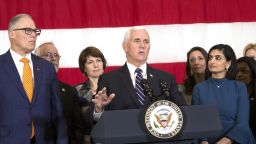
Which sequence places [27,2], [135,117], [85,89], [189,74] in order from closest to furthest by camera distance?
[135,117] < [85,89] < [189,74] < [27,2]

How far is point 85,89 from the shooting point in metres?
3.55

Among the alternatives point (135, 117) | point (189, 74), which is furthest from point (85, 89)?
point (135, 117)

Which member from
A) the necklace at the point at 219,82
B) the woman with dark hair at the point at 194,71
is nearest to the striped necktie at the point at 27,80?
the necklace at the point at 219,82

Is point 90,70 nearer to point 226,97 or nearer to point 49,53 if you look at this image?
point 49,53

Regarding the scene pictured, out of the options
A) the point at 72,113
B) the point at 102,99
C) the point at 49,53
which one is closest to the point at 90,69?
the point at 49,53

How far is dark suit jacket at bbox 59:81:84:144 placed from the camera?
3.28 m

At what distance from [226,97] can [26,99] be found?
128 centimetres

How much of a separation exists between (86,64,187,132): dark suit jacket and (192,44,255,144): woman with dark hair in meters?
0.44

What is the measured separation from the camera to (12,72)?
8.39 ft

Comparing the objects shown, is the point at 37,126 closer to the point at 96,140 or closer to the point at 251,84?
the point at 96,140

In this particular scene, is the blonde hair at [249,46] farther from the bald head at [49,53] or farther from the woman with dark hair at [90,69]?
the bald head at [49,53]

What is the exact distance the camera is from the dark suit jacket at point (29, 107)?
2.50 meters

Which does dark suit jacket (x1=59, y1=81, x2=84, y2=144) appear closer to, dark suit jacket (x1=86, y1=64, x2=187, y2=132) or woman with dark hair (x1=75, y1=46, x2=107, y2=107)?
woman with dark hair (x1=75, y1=46, x2=107, y2=107)

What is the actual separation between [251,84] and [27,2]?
6.44 ft
